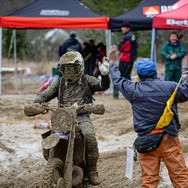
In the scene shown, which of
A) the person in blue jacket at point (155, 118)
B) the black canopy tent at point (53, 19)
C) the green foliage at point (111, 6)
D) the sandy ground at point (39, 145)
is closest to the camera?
the person in blue jacket at point (155, 118)

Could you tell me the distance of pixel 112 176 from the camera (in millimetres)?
7328

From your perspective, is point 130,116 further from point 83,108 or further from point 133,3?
point 133,3

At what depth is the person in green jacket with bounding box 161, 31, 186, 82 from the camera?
13.7m

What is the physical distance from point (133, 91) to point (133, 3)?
22046 millimetres

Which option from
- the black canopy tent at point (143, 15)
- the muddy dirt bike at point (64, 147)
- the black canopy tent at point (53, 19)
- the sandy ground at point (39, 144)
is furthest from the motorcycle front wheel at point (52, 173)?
the black canopy tent at point (53, 19)

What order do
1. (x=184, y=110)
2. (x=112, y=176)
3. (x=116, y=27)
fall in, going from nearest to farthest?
1. (x=112, y=176)
2. (x=184, y=110)
3. (x=116, y=27)

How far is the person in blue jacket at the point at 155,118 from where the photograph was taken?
5590mm

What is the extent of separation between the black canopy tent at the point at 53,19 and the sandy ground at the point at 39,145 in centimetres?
234

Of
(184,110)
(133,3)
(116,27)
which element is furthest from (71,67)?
(133,3)

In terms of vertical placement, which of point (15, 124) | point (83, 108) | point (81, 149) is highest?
point (83, 108)

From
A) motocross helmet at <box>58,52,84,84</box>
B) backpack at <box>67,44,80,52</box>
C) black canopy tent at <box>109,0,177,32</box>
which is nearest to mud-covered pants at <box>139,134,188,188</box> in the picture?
motocross helmet at <box>58,52,84,84</box>

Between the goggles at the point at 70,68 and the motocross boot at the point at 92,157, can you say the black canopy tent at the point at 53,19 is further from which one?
the motocross boot at the point at 92,157

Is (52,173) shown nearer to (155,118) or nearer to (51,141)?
(51,141)

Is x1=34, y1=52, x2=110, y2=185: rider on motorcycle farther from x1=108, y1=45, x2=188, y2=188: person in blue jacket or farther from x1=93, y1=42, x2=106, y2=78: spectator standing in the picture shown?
x1=93, y1=42, x2=106, y2=78: spectator standing
